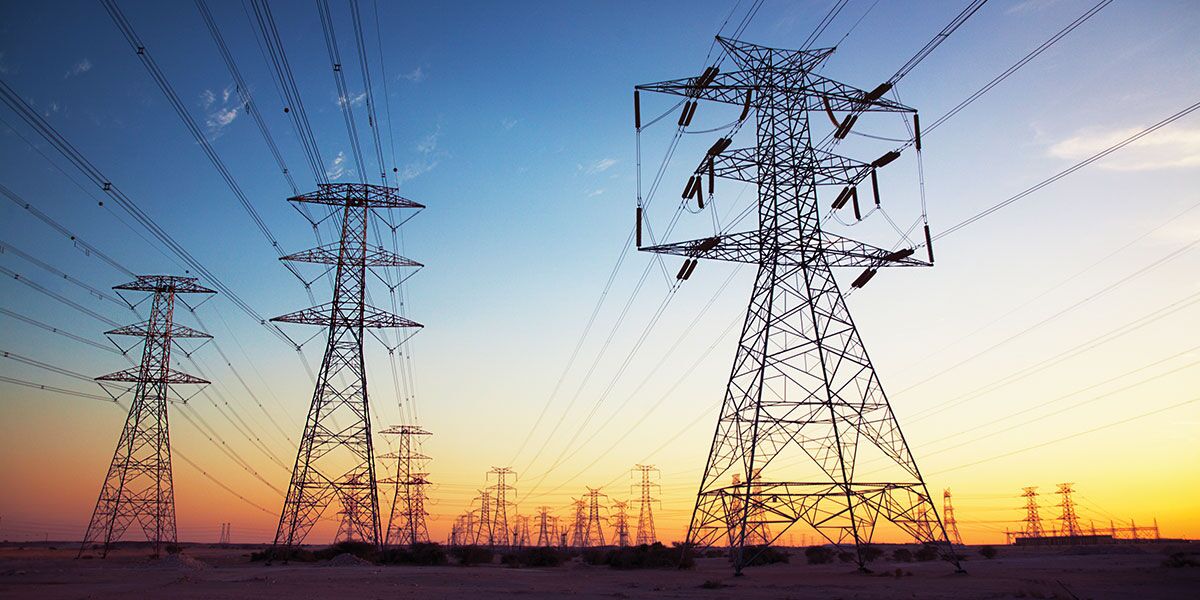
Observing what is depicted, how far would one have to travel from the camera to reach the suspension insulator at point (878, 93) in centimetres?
2916

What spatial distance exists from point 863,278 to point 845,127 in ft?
22.4

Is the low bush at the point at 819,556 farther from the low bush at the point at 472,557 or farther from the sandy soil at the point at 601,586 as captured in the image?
the low bush at the point at 472,557

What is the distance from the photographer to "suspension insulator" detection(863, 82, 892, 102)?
29.2 m

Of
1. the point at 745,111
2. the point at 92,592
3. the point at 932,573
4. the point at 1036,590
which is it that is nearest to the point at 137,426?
the point at 92,592

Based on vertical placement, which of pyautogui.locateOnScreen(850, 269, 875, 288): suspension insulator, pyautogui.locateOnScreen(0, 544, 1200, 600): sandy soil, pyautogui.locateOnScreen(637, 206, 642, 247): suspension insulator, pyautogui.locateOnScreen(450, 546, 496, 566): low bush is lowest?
pyautogui.locateOnScreen(450, 546, 496, 566): low bush

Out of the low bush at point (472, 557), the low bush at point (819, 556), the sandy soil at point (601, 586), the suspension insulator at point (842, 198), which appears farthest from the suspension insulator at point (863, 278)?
the low bush at point (472, 557)

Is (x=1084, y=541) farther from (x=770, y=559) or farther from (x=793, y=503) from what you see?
(x=793, y=503)

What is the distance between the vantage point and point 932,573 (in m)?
33.1

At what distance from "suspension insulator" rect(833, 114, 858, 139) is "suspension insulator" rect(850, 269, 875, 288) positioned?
20.4 feet

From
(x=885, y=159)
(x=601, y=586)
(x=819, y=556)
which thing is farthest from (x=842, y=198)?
(x=819, y=556)

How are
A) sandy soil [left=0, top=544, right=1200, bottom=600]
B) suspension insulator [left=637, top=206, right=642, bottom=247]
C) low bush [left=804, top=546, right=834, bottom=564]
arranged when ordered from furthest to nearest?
low bush [left=804, top=546, right=834, bottom=564]
suspension insulator [left=637, top=206, right=642, bottom=247]
sandy soil [left=0, top=544, right=1200, bottom=600]

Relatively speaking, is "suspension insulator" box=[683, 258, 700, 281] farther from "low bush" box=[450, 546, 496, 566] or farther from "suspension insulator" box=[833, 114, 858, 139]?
"low bush" box=[450, 546, 496, 566]

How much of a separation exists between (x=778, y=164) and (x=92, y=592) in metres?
30.5

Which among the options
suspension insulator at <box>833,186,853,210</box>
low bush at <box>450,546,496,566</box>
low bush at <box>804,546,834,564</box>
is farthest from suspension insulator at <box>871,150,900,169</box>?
low bush at <box>450,546,496,566</box>
